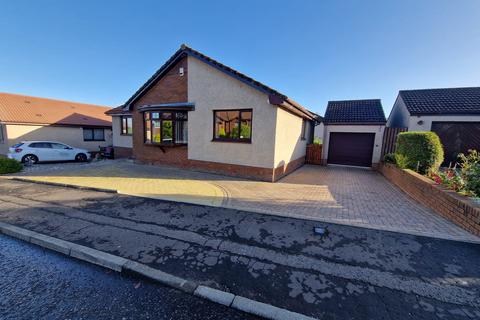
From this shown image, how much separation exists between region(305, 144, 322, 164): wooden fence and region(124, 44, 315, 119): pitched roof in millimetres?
3240

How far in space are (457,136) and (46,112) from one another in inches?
1265

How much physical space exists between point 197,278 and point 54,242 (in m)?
2.88

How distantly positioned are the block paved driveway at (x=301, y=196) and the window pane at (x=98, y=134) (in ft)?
44.6

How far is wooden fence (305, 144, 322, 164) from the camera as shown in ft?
46.7

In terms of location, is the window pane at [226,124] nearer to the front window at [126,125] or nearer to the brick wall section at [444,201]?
the brick wall section at [444,201]

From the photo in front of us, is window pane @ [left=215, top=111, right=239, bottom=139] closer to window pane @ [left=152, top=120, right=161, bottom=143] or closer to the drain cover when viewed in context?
window pane @ [left=152, top=120, right=161, bottom=143]

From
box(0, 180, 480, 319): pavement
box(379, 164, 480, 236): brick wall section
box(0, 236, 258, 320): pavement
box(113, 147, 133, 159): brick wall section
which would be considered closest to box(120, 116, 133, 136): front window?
box(113, 147, 133, 159): brick wall section

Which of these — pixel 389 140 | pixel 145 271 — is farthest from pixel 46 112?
pixel 389 140

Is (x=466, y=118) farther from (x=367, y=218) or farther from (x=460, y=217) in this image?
(x=367, y=218)

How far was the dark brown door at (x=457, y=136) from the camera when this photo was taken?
11.2 m

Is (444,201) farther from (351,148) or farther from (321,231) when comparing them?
(351,148)

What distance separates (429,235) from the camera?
13.3 ft

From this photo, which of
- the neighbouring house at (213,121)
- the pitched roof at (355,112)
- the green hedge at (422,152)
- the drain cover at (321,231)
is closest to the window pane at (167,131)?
the neighbouring house at (213,121)

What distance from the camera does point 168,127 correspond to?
1043 cm
